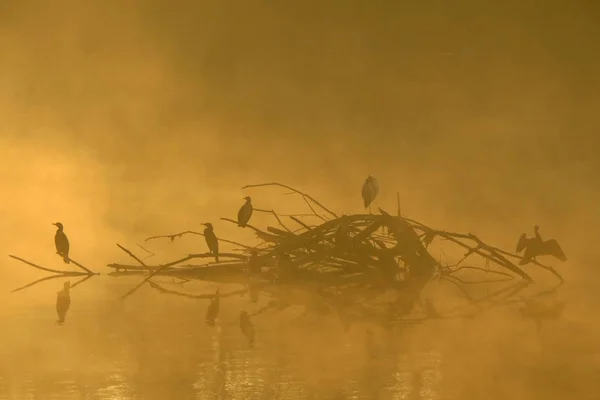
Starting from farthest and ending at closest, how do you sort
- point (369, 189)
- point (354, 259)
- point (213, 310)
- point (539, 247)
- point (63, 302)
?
1. point (369, 189)
2. point (539, 247)
3. point (354, 259)
4. point (63, 302)
5. point (213, 310)

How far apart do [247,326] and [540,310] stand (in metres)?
1.26

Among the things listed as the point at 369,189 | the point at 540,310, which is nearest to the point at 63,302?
the point at 369,189

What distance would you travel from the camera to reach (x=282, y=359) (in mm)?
3277

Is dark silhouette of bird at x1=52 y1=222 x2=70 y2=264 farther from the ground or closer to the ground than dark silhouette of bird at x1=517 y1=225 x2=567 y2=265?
farther from the ground

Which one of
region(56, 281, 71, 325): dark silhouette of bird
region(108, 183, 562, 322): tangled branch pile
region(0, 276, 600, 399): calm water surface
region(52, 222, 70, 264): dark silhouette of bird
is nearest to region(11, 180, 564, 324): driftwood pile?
region(108, 183, 562, 322): tangled branch pile

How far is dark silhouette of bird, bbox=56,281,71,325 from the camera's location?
4324 millimetres

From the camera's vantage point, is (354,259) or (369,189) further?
(369,189)

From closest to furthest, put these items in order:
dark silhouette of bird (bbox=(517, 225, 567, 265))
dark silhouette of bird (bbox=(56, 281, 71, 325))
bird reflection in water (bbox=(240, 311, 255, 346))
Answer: bird reflection in water (bbox=(240, 311, 255, 346)) → dark silhouette of bird (bbox=(56, 281, 71, 325)) → dark silhouette of bird (bbox=(517, 225, 567, 265))

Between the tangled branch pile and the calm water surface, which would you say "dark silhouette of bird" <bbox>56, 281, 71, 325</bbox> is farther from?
the tangled branch pile

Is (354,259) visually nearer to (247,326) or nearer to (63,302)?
(247,326)

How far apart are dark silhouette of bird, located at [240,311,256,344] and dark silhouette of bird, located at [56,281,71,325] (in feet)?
2.40

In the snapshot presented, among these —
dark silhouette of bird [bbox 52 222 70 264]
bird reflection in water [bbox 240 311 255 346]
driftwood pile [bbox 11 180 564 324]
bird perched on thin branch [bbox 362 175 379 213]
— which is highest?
bird perched on thin branch [bbox 362 175 379 213]

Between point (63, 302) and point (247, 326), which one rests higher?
point (63, 302)

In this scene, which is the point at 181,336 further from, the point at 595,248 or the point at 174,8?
the point at 174,8
